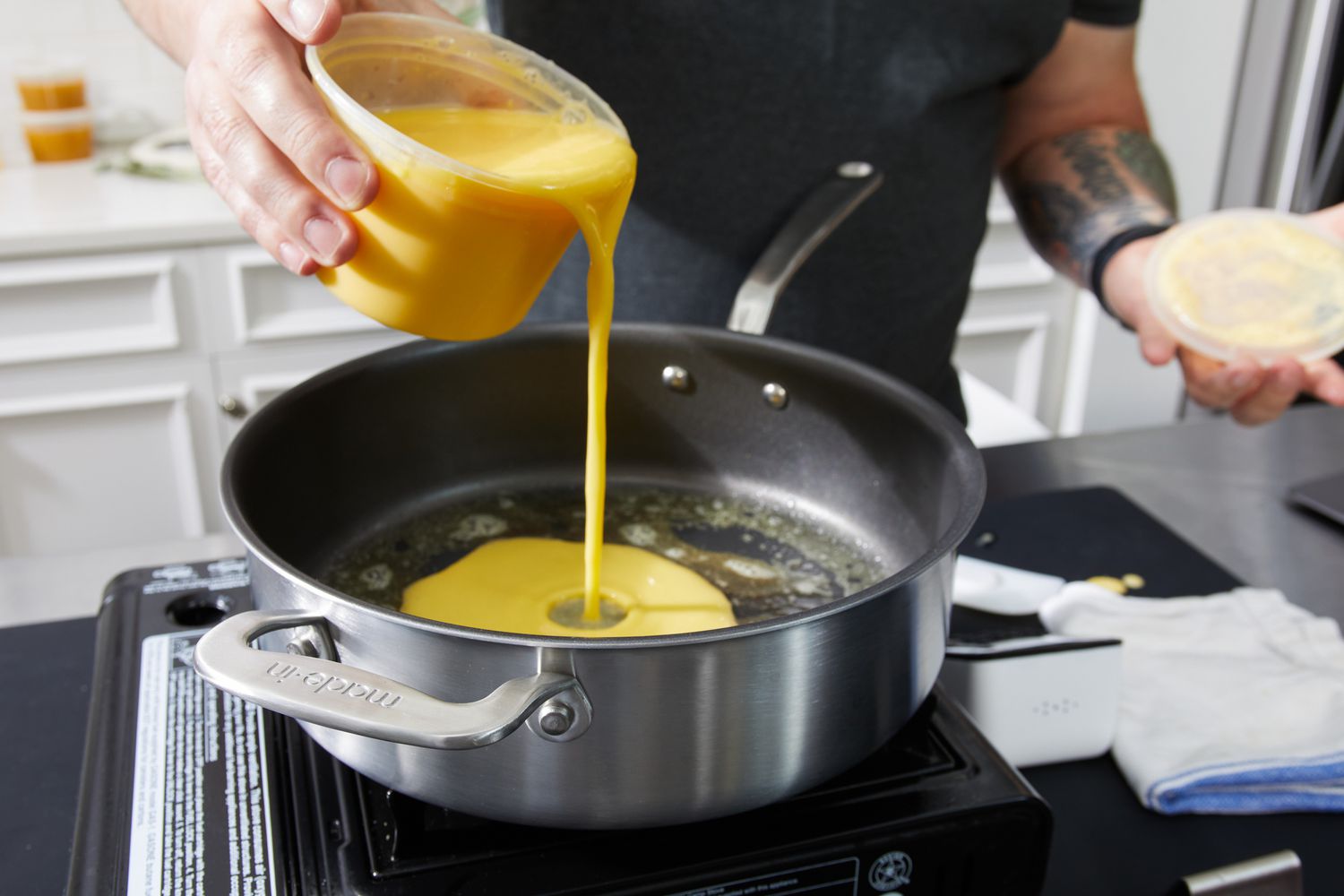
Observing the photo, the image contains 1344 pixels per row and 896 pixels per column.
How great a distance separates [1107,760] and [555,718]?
49 centimetres

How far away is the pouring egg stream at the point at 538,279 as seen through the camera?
24.8 inches

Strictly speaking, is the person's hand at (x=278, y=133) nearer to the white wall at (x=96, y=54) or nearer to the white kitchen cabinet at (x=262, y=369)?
the white kitchen cabinet at (x=262, y=369)

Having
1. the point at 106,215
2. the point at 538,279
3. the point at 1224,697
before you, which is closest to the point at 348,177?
the point at 538,279

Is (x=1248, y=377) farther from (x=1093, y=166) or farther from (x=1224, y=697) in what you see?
(x=1093, y=166)

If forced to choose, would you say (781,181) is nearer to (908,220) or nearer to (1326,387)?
(908,220)

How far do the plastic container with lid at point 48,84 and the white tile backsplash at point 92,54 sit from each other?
9cm

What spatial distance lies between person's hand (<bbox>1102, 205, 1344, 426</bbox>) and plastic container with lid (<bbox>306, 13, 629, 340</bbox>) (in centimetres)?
61

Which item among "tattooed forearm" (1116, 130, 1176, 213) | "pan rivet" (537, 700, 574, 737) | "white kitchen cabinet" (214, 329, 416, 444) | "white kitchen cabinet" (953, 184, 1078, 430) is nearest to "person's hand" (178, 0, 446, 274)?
"pan rivet" (537, 700, 574, 737)

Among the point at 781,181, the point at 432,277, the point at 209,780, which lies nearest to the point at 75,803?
the point at 209,780

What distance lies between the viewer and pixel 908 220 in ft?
4.23

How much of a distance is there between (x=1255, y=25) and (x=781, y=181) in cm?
182

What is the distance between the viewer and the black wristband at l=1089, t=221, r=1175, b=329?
4.09ft

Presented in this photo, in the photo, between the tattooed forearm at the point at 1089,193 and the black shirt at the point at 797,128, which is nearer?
the black shirt at the point at 797,128

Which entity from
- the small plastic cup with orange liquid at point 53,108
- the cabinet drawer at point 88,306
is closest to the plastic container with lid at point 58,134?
the small plastic cup with orange liquid at point 53,108
